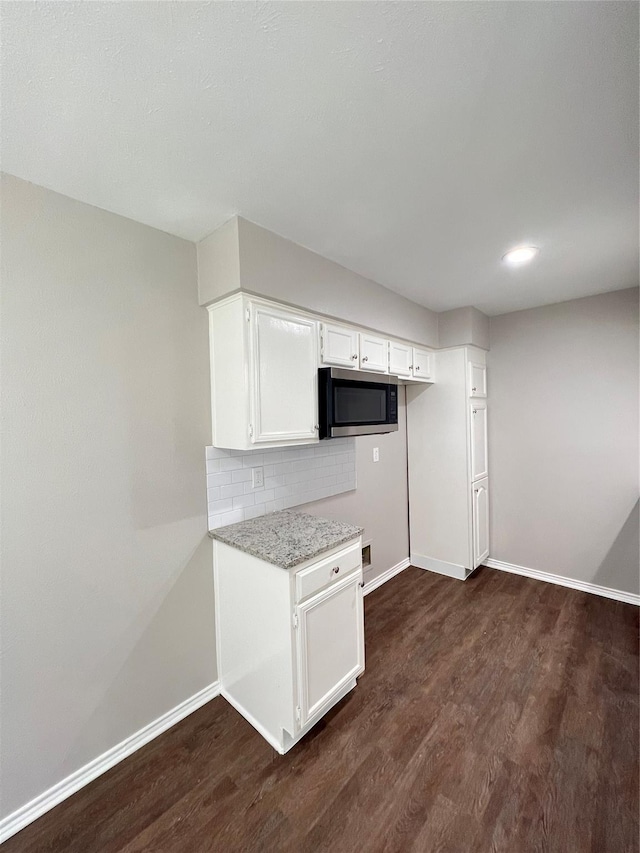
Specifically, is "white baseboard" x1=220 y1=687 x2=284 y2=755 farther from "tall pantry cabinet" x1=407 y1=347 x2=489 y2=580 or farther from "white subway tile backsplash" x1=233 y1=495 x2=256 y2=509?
"tall pantry cabinet" x1=407 y1=347 x2=489 y2=580

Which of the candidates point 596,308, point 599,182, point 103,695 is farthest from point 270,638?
point 596,308

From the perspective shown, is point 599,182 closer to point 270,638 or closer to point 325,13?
point 325,13

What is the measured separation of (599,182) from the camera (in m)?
1.48

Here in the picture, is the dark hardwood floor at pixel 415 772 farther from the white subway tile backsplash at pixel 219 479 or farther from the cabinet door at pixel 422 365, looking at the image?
the cabinet door at pixel 422 365

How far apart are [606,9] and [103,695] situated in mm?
2817

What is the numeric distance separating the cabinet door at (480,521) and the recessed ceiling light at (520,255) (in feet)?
6.05

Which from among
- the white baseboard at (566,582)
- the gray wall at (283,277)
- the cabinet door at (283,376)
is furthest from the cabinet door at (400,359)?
the white baseboard at (566,582)

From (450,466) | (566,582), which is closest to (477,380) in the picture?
(450,466)

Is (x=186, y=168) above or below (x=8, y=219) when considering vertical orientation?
above

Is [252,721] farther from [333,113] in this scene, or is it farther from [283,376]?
[333,113]

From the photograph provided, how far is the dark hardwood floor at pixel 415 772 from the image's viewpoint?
1.29 meters

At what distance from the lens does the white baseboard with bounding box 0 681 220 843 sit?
135 cm

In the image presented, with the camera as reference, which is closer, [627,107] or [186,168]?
[627,107]

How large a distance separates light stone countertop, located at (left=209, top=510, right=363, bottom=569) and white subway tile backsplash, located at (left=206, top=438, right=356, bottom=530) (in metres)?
0.10
